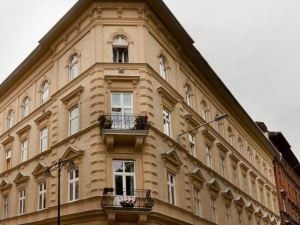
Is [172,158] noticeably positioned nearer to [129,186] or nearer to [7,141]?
[129,186]

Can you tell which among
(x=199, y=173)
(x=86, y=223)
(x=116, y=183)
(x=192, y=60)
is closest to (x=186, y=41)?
(x=192, y=60)

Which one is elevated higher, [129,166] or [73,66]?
[73,66]

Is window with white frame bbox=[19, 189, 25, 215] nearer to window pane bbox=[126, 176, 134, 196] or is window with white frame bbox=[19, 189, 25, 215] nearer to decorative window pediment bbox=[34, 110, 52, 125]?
decorative window pediment bbox=[34, 110, 52, 125]

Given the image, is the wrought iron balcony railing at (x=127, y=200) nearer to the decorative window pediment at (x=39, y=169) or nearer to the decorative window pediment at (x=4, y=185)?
the decorative window pediment at (x=39, y=169)

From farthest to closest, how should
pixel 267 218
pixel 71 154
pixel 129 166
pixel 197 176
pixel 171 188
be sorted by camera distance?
pixel 267 218, pixel 197 176, pixel 171 188, pixel 71 154, pixel 129 166

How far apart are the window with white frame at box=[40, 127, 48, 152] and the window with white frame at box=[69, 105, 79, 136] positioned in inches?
124

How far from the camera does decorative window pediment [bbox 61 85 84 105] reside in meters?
26.4

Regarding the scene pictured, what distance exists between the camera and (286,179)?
60906 mm

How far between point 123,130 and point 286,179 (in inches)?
1670

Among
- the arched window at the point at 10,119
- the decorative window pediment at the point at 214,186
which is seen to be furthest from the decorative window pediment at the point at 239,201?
the arched window at the point at 10,119

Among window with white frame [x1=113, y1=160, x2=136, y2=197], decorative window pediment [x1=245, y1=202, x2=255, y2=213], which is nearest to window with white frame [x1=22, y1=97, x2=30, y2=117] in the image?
window with white frame [x1=113, y1=160, x2=136, y2=197]

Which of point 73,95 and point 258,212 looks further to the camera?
point 258,212

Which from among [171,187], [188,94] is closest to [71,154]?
[171,187]

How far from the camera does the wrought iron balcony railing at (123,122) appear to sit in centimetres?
2383
